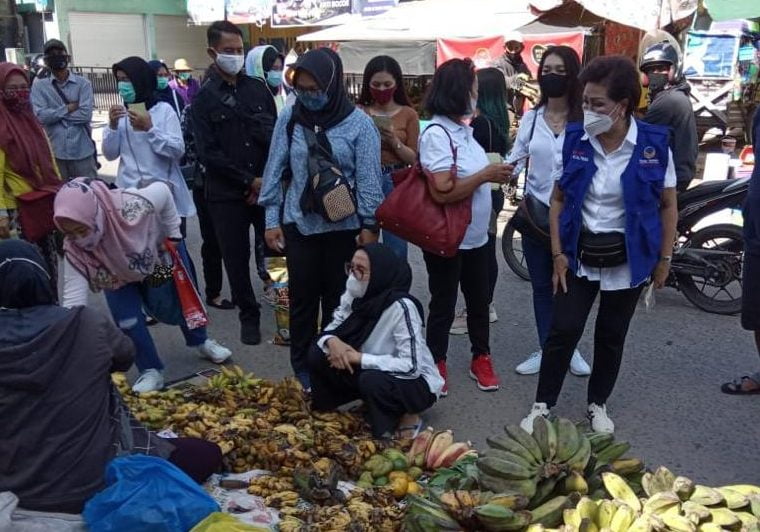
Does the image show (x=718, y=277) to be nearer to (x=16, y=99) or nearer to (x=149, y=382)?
(x=149, y=382)

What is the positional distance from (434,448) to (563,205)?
1330mm

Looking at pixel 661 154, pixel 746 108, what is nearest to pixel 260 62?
pixel 661 154

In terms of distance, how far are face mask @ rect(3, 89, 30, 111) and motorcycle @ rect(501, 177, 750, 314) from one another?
3550 mm

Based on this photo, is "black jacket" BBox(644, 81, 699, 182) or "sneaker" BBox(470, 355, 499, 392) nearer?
"sneaker" BBox(470, 355, 499, 392)

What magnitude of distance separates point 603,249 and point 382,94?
1988 mm

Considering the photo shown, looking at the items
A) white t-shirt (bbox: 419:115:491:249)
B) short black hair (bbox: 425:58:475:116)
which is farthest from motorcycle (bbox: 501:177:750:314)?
short black hair (bbox: 425:58:475:116)

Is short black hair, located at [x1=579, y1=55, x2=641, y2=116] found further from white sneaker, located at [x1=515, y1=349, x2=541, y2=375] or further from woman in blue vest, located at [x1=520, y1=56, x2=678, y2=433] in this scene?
white sneaker, located at [x1=515, y1=349, x2=541, y2=375]

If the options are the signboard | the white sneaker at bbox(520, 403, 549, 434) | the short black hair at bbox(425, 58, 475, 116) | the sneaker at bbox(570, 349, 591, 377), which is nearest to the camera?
the white sneaker at bbox(520, 403, 549, 434)

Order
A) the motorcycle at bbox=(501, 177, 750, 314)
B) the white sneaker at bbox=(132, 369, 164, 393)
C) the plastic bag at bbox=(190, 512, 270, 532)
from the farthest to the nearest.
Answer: the motorcycle at bbox=(501, 177, 750, 314), the white sneaker at bbox=(132, 369, 164, 393), the plastic bag at bbox=(190, 512, 270, 532)

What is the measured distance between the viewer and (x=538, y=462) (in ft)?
8.84

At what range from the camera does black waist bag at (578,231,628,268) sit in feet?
11.4

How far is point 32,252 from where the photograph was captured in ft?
9.14

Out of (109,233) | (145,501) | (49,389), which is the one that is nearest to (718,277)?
(109,233)

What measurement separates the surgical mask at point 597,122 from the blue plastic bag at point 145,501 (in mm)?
2275
